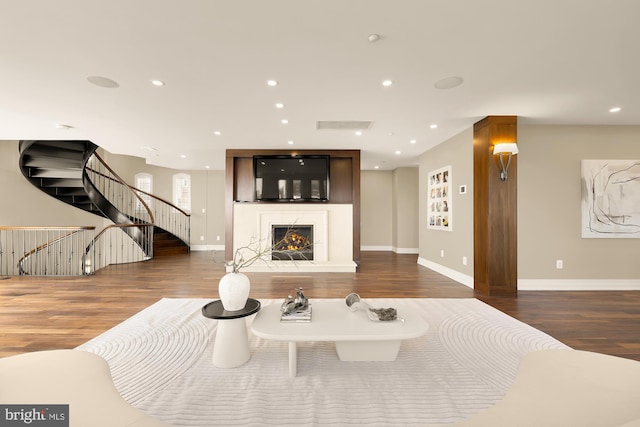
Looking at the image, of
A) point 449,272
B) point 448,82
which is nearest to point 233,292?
point 448,82

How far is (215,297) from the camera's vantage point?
371cm

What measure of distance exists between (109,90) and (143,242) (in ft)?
17.1

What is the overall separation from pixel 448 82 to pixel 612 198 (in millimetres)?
3614

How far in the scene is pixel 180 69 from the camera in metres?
2.59

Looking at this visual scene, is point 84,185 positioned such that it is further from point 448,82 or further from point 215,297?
point 448,82

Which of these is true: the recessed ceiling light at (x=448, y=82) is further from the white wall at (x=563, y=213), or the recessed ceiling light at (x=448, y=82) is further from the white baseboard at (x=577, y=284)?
the white baseboard at (x=577, y=284)

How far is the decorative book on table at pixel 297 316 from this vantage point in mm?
1982

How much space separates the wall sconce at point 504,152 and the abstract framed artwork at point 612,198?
1.43 m

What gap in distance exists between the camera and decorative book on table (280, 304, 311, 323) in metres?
1.98

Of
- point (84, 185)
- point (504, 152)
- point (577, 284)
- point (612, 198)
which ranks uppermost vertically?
point (504, 152)

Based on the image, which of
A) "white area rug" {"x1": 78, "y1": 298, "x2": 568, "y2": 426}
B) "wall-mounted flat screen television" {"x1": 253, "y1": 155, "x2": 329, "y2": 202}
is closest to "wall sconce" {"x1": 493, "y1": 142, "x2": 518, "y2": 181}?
"white area rug" {"x1": 78, "y1": 298, "x2": 568, "y2": 426}

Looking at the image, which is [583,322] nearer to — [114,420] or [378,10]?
[378,10]

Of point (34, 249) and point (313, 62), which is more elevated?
point (313, 62)

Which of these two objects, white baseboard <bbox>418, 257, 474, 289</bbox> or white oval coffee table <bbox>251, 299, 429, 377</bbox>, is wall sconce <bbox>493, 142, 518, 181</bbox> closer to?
white baseboard <bbox>418, 257, 474, 289</bbox>
